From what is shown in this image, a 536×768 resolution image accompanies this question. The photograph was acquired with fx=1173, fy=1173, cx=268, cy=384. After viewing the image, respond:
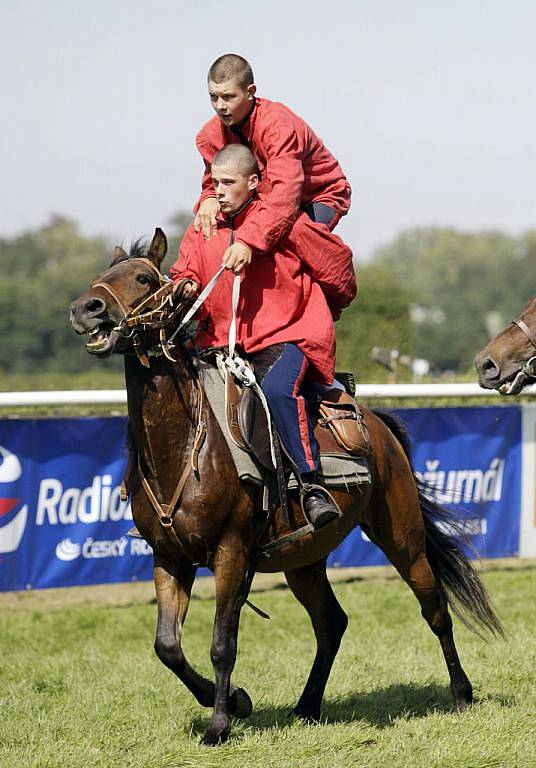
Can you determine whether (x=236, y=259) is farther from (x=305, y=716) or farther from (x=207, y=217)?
(x=305, y=716)

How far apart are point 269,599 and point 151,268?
17.1 ft

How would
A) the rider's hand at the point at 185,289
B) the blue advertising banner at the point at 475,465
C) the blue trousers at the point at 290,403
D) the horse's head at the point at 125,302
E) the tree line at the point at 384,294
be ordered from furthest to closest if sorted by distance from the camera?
the tree line at the point at 384,294, the blue advertising banner at the point at 475,465, the blue trousers at the point at 290,403, the rider's hand at the point at 185,289, the horse's head at the point at 125,302

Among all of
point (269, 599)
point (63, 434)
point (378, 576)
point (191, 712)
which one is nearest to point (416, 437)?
point (378, 576)

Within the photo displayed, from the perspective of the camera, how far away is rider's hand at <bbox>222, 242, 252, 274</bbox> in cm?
532

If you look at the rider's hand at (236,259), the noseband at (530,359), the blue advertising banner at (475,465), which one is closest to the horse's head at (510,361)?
the noseband at (530,359)

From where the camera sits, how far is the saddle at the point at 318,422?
17.9ft

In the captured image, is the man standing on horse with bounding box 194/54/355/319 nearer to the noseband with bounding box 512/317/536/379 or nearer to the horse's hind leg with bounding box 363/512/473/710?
the noseband with bounding box 512/317/536/379

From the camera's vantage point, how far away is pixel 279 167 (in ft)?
18.0

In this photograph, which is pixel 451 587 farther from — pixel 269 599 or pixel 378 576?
pixel 378 576

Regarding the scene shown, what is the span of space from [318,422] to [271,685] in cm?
194

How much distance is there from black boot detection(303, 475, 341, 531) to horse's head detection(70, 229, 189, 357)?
1.14m

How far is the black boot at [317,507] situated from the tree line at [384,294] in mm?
1344

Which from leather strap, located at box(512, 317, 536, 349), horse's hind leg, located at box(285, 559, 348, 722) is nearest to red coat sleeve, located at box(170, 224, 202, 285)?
leather strap, located at box(512, 317, 536, 349)

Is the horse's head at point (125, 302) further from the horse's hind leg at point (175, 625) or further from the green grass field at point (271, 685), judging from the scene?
the green grass field at point (271, 685)
